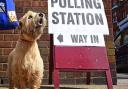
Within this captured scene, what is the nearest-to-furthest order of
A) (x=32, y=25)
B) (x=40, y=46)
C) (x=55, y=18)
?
1. (x=32, y=25)
2. (x=55, y=18)
3. (x=40, y=46)

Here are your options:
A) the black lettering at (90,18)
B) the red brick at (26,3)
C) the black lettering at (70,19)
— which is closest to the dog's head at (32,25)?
the black lettering at (70,19)

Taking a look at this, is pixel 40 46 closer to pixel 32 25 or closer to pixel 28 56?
pixel 28 56

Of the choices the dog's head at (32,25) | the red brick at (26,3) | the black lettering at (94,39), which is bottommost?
the black lettering at (94,39)

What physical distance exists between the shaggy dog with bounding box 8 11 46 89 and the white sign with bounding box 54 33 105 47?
78 centimetres

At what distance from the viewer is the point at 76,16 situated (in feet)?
25.2

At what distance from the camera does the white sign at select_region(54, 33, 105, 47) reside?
7418mm

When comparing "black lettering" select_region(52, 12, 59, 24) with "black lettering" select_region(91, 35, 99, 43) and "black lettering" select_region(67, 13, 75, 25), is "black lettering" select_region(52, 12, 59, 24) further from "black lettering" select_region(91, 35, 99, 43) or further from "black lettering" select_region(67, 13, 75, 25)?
"black lettering" select_region(91, 35, 99, 43)

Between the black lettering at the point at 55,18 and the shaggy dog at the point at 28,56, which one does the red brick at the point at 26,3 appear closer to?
the black lettering at the point at 55,18

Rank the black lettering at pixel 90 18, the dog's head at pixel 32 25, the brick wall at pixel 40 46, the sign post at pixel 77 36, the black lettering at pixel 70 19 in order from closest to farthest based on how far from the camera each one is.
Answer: the dog's head at pixel 32 25 → the sign post at pixel 77 36 → the black lettering at pixel 70 19 → the black lettering at pixel 90 18 → the brick wall at pixel 40 46

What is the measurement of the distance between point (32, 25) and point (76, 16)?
136 centimetres

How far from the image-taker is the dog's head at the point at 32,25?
6492 millimetres

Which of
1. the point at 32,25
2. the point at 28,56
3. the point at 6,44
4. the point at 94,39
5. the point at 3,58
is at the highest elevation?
the point at 32,25

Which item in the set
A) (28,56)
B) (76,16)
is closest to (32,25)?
(28,56)

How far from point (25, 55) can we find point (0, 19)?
27.4 inches
